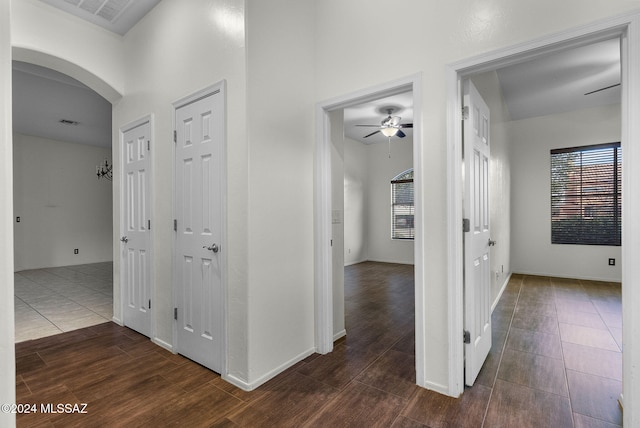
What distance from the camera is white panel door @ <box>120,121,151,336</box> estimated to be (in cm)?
302

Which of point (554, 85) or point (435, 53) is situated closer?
point (435, 53)

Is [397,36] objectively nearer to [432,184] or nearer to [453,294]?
[432,184]

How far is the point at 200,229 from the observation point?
2.47m

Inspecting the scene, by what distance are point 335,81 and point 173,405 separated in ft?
8.48

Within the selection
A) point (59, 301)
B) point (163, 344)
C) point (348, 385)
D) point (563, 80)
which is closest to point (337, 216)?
point (348, 385)

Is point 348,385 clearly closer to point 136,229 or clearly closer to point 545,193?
point 136,229

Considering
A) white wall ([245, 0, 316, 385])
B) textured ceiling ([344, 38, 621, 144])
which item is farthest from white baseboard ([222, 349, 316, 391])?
textured ceiling ([344, 38, 621, 144])

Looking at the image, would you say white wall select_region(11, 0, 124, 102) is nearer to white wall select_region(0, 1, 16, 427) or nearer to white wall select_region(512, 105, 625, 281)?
white wall select_region(0, 1, 16, 427)

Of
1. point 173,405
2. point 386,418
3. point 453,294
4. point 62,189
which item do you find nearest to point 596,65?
point 453,294

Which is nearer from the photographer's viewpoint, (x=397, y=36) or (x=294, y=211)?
(x=397, y=36)

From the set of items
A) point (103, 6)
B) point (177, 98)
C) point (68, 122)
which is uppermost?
point (103, 6)

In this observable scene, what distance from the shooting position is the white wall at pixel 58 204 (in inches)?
267

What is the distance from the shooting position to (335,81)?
101 inches

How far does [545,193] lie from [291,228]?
18.8 ft
